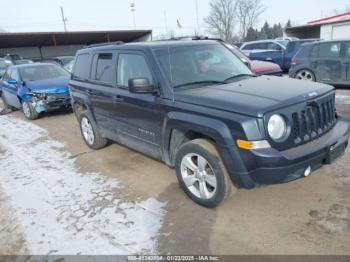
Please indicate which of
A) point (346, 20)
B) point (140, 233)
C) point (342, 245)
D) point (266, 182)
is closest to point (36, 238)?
point (140, 233)

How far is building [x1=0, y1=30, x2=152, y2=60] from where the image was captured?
3516 cm

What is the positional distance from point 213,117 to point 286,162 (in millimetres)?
842

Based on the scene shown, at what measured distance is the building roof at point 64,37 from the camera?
112ft

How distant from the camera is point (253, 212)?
12.1 feet

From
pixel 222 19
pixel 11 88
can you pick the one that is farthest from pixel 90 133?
pixel 222 19

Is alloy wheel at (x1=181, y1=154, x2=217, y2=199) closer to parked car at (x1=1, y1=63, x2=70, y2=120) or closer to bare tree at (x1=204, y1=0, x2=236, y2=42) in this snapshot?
parked car at (x1=1, y1=63, x2=70, y2=120)

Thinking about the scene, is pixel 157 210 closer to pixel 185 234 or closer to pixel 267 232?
pixel 185 234

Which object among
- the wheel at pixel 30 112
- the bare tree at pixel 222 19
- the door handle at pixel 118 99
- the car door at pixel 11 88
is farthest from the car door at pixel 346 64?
the bare tree at pixel 222 19

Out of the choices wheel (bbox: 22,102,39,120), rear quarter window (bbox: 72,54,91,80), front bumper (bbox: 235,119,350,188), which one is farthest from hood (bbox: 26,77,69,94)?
front bumper (bbox: 235,119,350,188)

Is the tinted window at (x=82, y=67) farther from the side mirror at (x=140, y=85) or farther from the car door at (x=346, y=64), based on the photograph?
the car door at (x=346, y=64)

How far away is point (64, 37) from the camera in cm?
3672

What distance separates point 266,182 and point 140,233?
1402 mm

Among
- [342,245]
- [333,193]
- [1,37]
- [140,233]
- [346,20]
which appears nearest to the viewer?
[342,245]

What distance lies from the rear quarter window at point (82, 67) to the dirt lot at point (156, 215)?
169 centimetres
